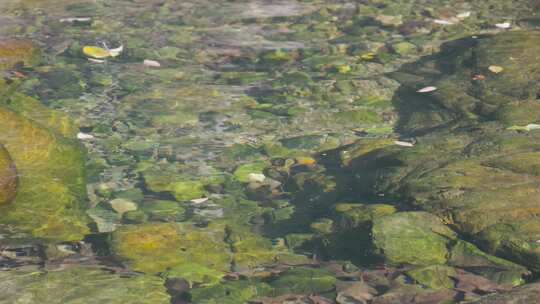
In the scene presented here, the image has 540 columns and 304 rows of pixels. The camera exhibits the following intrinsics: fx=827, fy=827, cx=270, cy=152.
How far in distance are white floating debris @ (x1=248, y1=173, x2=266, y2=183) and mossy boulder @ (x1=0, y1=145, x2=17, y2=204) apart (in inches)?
59.6

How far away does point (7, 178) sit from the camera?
472 cm

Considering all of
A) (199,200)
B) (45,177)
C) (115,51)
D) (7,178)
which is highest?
(7,178)

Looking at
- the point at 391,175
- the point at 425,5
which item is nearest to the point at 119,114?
the point at 391,175

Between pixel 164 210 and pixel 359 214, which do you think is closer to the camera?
pixel 359 214

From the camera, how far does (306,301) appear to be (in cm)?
392

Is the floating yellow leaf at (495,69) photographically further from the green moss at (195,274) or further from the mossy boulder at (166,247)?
the green moss at (195,274)

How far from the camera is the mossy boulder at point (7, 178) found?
15.4 ft

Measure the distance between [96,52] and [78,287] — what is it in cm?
427

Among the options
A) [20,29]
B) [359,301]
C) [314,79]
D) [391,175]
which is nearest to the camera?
[359,301]

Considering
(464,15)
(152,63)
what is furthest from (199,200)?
(464,15)

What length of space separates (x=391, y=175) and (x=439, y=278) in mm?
1082

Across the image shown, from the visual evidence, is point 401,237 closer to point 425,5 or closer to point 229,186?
point 229,186

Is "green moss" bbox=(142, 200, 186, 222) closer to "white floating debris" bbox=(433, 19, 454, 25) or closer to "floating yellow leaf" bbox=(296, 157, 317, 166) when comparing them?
"floating yellow leaf" bbox=(296, 157, 317, 166)

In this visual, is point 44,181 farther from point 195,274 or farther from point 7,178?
point 195,274
